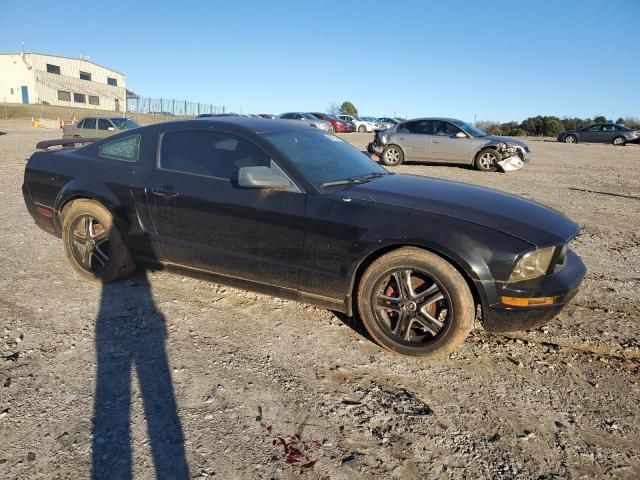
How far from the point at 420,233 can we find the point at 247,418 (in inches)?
59.0

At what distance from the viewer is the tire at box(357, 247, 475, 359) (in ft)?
9.41

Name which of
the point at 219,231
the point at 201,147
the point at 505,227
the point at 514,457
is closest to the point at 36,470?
the point at 219,231

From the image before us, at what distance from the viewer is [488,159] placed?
12.8 meters

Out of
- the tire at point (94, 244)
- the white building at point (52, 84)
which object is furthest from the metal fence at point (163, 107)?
the tire at point (94, 244)

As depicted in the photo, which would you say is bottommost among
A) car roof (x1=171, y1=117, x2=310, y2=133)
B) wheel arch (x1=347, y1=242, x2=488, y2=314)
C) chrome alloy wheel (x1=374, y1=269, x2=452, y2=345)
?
chrome alloy wheel (x1=374, y1=269, x2=452, y2=345)

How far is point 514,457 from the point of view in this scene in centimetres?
220

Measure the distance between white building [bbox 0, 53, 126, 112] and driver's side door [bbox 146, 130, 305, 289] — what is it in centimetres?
6122

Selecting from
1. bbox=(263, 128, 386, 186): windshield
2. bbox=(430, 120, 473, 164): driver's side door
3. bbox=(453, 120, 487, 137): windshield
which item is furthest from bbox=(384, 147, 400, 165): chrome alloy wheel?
bbox=(263, 128, 386, 186): windshield

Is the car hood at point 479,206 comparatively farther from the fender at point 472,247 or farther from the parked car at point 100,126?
the parked car at point 100,126

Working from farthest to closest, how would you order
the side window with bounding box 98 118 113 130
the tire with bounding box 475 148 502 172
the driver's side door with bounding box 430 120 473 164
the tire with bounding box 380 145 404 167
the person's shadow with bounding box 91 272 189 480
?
the side window with bounding box 98 118 113 130
the tire with bounding box 380 145 404 167
the driver's side door with bounding box 430 120 473 164
the tire with bounding box 475 148 502 172
the person's shadow with bounding box 91 272 189 480

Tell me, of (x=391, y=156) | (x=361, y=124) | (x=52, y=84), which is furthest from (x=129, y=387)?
(x=52, y=84)

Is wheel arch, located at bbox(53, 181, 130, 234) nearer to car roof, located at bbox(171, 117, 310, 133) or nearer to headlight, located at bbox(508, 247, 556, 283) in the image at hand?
car roof, located at bbox(171, 117, 310, 133)

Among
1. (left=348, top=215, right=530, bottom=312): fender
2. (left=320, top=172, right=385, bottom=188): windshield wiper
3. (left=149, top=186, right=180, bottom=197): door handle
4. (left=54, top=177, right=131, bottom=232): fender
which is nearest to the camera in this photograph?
(left=348, top=215, right=530, bottom=312): fender

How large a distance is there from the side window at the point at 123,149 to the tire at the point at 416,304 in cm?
232
